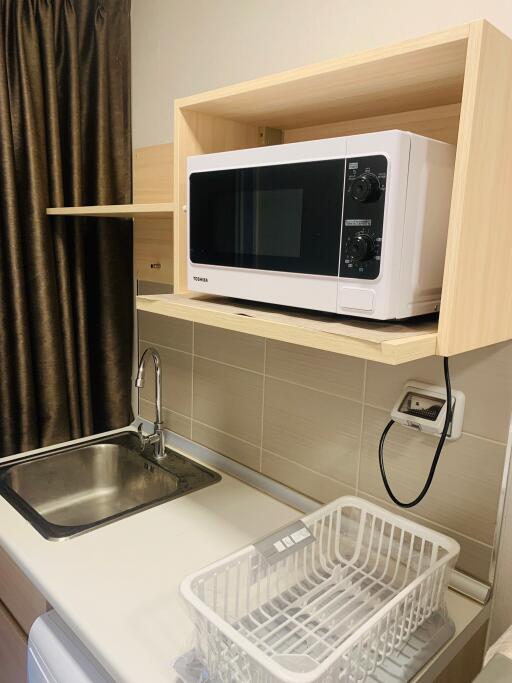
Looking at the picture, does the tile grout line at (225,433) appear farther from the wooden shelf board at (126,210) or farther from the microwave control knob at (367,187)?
the microwave control knob at (367,187)

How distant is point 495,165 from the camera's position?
746mm

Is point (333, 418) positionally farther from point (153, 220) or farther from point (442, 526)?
point (153, 220)

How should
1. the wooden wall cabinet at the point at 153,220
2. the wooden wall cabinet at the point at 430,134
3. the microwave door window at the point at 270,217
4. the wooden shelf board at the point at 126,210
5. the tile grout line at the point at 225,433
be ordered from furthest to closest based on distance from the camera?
the wooden wall cabinet at the point at 153,220 → the tile grout line at the point at 225,433 → the wooden shelf board at the point at 126,210 → the microwave door window at the point at 270,217 → the wooden wall cabinet at the point at 430,134

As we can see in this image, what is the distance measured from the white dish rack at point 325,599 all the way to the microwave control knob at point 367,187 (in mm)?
623

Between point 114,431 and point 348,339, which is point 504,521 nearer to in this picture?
point 348,339

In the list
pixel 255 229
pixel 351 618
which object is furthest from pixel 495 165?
pixel 351 618

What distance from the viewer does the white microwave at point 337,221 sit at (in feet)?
2.36

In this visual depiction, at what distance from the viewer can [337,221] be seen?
78 centimetres

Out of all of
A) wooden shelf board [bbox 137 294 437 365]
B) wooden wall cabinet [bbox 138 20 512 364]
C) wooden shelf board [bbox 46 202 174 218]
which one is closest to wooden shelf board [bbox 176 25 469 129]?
wooden wall cabinet [bbox 138 20 512 364]

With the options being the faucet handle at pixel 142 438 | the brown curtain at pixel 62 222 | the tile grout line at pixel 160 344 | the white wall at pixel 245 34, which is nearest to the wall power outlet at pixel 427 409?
the white wall at pixel 245 34

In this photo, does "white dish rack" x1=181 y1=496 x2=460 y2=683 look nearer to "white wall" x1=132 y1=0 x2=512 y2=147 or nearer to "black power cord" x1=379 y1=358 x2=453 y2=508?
"black power cord" x1=379 y1=358 x2=453 y2=508

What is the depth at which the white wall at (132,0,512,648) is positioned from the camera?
3.30ft

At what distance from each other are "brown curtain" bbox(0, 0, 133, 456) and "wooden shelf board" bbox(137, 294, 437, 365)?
726 mm

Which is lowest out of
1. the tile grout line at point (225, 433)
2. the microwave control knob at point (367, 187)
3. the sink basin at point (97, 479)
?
the sink basin at point (97, 479)
